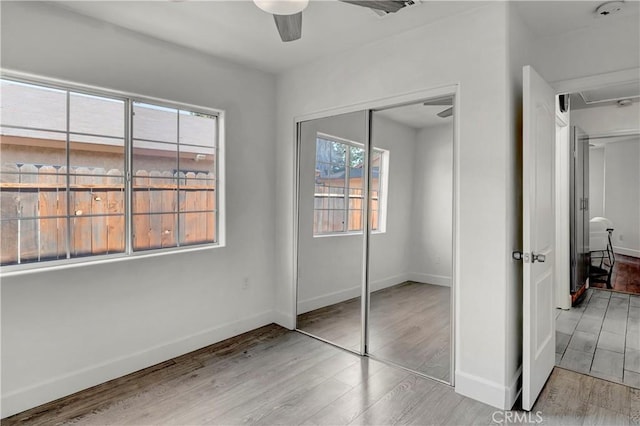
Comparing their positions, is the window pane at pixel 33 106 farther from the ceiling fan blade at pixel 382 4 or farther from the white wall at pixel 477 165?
the white wall at pixel 477 165

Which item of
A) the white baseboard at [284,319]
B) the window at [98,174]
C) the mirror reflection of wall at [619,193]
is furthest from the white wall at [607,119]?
the window at [98,174]

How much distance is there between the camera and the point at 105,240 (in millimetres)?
2633

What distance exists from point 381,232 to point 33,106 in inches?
104

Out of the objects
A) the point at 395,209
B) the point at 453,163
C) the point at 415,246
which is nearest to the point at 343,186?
the point at 395,209

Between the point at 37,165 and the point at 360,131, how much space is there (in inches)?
92.4

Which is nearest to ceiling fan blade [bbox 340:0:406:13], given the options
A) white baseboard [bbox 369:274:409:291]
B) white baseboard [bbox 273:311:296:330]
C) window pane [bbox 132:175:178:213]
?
white baseboard [bbox 369:274:409:291]

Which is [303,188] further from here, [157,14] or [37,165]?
[37,165]

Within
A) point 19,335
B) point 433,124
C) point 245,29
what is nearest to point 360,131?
point 433,124

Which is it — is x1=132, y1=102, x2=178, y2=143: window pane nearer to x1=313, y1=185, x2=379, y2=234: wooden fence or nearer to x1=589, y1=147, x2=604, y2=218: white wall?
x1=313, y1=185, x2=379, y2=234: wooden fence

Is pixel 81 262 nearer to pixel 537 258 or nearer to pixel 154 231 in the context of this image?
pixel 154 231

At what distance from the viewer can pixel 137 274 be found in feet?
8.94

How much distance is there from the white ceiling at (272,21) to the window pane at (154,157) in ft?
2.80

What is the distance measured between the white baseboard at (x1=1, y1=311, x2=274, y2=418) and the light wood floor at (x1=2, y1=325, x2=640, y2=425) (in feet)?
0.20

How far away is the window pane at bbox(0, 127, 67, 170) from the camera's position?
2213mm
